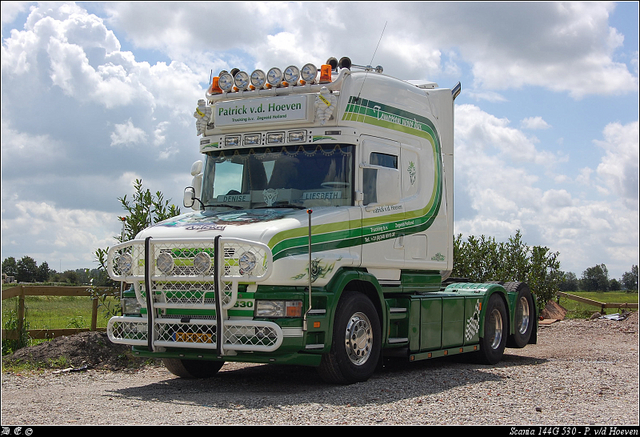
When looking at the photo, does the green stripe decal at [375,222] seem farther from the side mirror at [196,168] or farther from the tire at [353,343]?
the side mirror at [196,168]

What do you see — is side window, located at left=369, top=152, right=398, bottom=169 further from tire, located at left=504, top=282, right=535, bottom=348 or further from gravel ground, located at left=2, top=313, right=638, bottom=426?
tire, located at left=504, top=282, right=535, bottom=348

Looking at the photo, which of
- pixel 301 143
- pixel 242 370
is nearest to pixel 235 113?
pixel 301 143

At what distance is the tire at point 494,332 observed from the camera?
40.8ft

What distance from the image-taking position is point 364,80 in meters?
10.0

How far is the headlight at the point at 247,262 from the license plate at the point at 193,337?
968mm

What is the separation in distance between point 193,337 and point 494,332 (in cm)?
651

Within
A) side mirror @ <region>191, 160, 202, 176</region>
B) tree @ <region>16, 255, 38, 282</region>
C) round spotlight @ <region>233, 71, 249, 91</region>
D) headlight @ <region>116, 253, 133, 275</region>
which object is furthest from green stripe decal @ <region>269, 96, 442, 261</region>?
tree @ <region>16, 255, 38, 282</region>

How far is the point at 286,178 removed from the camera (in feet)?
31.3

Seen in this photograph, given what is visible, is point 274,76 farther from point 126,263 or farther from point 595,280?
point 595,280

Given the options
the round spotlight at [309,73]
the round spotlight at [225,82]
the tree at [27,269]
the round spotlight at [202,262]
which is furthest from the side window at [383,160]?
the tree at [27,269]

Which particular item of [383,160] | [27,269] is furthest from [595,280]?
[383,160]

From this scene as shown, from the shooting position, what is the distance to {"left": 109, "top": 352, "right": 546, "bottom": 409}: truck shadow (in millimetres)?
7941

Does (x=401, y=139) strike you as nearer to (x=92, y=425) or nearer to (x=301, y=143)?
(x=301, y=143)

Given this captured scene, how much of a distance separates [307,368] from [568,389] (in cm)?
400
